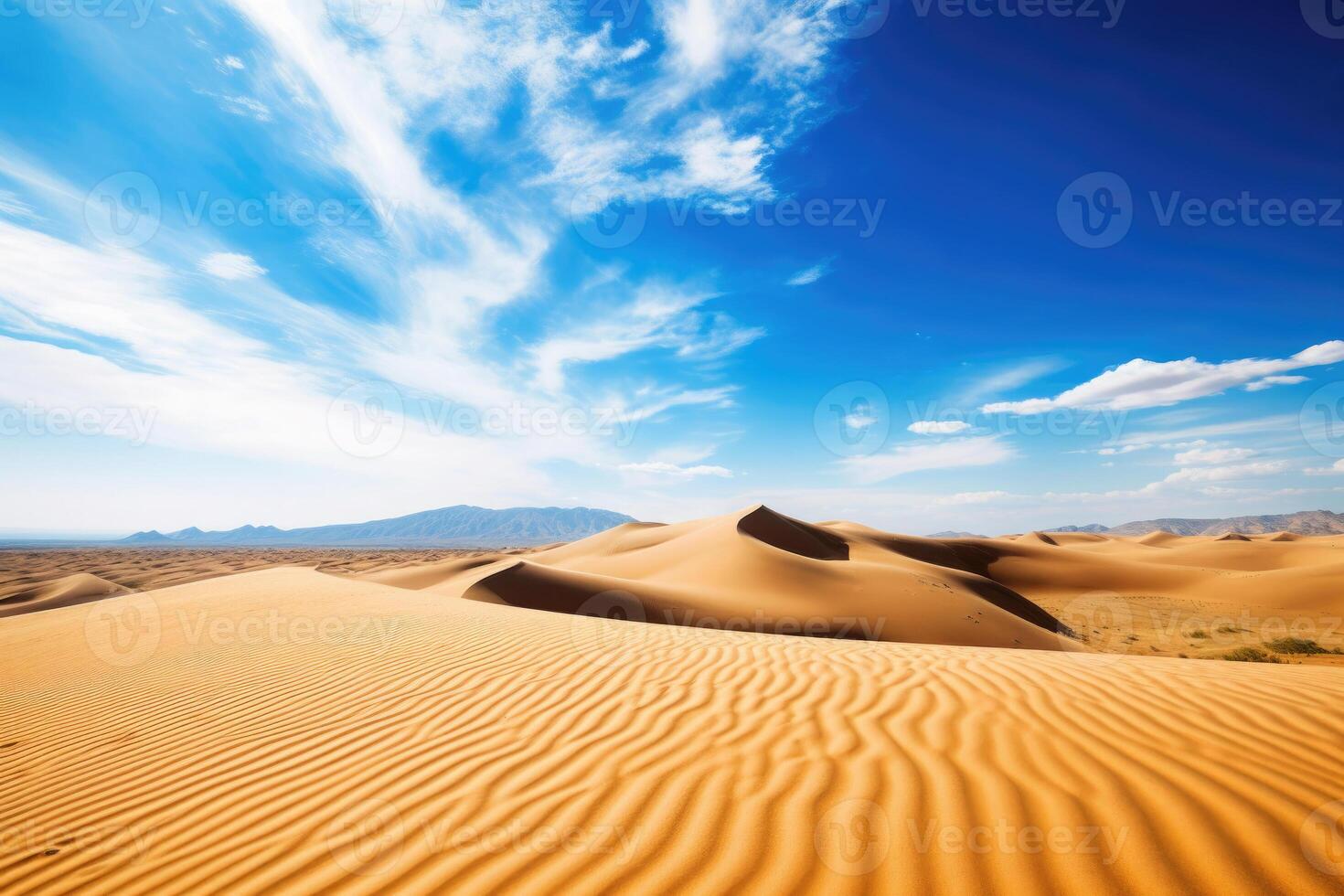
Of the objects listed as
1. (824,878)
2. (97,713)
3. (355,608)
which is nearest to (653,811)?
(824,878)

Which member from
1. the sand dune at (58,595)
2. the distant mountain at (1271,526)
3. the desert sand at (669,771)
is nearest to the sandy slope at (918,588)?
the desert sand at (669,771)

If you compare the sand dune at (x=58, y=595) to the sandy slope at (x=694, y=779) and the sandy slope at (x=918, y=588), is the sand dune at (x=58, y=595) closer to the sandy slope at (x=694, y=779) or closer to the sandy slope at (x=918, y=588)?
the sandy slope at (x=918, y=588)

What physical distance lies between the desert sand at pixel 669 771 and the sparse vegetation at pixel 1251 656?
33.8 feet

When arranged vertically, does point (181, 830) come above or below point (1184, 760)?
below

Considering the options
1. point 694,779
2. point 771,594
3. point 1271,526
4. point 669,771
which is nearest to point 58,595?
point 771,594

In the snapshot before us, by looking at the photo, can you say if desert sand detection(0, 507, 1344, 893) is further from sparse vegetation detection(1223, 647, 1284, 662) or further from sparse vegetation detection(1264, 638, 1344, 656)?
sparse vegetation detection(1264, 638, 1344, 656)

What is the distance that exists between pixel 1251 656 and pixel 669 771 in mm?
16334

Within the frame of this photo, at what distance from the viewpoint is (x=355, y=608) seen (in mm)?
10625

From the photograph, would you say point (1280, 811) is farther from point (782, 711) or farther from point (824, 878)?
point (782, 711)

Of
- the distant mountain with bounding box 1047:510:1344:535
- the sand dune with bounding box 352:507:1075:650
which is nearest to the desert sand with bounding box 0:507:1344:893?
the sand dune with bounding box 352:507:1075:650

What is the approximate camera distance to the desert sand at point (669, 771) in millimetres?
2229

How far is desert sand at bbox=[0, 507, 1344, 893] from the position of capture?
7.31ft

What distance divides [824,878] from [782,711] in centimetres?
192

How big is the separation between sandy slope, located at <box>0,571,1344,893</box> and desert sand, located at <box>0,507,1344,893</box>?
0.06 feet
